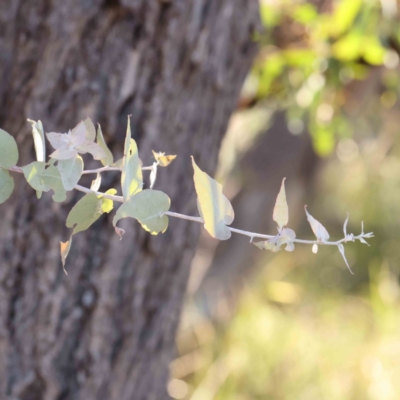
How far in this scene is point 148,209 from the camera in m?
0.22

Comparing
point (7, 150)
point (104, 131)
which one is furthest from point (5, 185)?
point (104, 131)

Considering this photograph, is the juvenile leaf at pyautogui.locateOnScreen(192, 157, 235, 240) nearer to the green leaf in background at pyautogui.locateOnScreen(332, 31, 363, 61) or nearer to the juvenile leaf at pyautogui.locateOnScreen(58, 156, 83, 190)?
the juvenile leaf at pyautogui.locateOnScreen(58, 156, 83, 190)

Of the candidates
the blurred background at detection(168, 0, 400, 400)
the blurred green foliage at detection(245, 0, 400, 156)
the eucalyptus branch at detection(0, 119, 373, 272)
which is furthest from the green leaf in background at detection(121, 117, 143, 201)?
the blurred green foliage at detection(245, 0, 400, 156)

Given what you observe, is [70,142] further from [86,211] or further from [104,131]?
A: [104,131]

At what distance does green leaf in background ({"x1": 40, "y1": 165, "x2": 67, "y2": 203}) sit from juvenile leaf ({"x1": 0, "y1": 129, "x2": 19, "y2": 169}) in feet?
0.05

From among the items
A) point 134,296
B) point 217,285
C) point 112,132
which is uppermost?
point 112,132

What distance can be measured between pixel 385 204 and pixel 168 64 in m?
5.18

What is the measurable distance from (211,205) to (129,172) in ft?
0.12

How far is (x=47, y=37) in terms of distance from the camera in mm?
497

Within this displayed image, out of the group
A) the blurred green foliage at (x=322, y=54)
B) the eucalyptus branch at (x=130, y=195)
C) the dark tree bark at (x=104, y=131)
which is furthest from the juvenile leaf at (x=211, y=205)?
the blurred green foliage at (x=322, y=54)

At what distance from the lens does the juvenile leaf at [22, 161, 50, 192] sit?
23cm

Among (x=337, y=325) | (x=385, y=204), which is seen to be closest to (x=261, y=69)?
(x=337, y=325)

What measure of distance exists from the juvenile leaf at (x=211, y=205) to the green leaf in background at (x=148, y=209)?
0.02 meters

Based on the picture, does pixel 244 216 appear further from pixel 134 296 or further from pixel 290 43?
pixel 134 296
